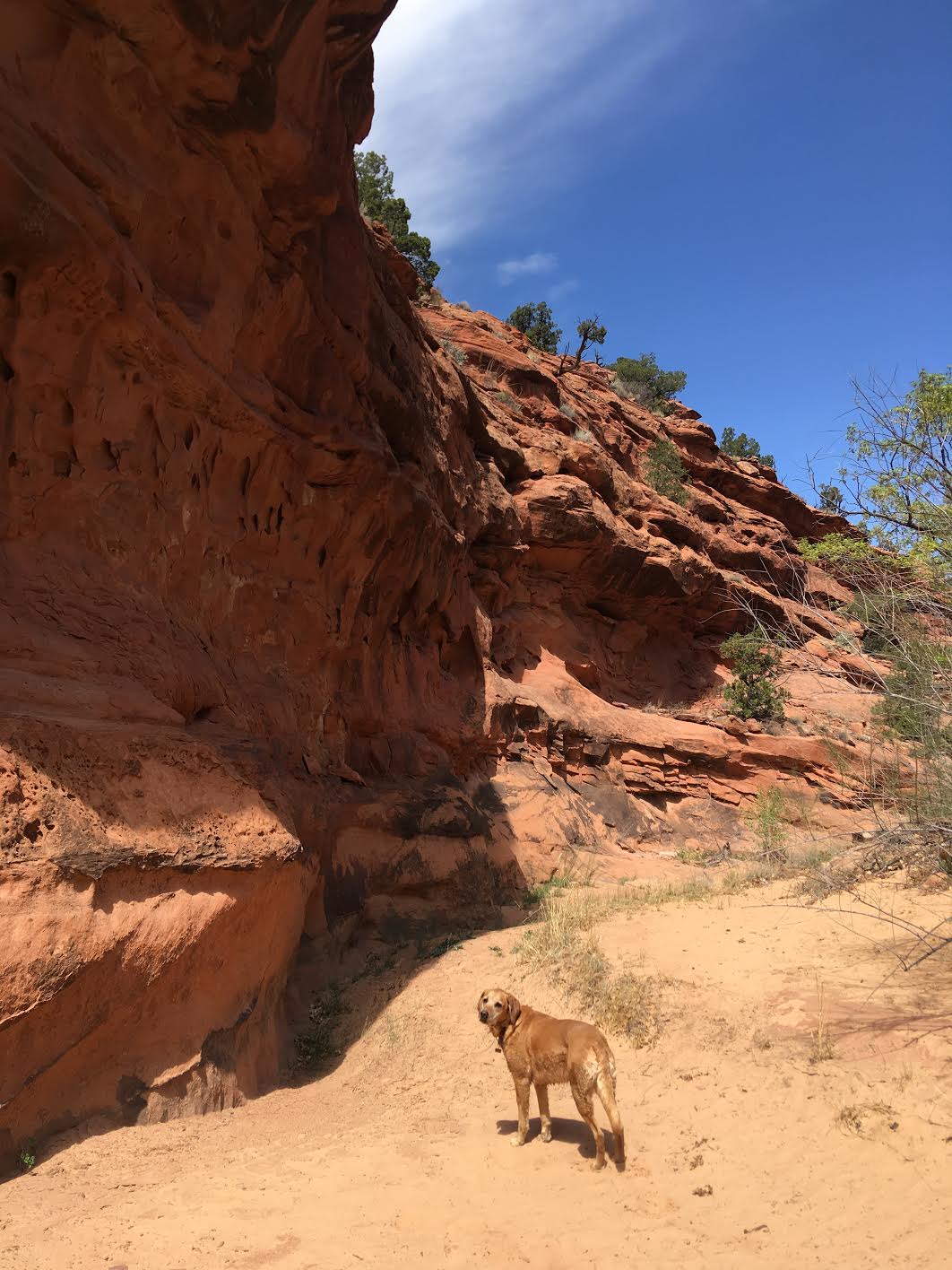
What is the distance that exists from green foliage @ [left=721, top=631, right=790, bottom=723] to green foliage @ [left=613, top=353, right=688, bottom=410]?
20523 mm

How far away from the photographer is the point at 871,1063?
5441mm

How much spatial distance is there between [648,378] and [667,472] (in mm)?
14329

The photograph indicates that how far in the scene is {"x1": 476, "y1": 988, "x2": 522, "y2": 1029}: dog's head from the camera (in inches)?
207

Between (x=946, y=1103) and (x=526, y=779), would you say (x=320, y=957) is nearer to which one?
(x=946, y=1103)

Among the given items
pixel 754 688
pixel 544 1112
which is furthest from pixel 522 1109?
pixel 754 688

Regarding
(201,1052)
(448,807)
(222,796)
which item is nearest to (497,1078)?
(201,1052)

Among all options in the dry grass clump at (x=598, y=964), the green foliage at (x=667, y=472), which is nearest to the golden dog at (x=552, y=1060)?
the dry grass clump at (x=598, y=964)

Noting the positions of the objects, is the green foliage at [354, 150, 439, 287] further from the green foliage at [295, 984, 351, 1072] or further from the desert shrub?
the green foliage at [295, 984, 351, 1072]

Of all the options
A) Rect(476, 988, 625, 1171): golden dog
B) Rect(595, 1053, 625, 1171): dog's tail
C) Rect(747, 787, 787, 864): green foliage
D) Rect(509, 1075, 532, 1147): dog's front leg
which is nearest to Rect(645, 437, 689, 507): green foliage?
Rect(747, 787, 787, 864): green foliage

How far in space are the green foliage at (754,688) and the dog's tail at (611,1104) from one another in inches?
687

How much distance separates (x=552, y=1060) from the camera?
15.8 feet

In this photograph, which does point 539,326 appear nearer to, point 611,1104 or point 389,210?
point 389,210

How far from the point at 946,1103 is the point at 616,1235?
240 centimetres

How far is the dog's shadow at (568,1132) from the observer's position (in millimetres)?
4879
